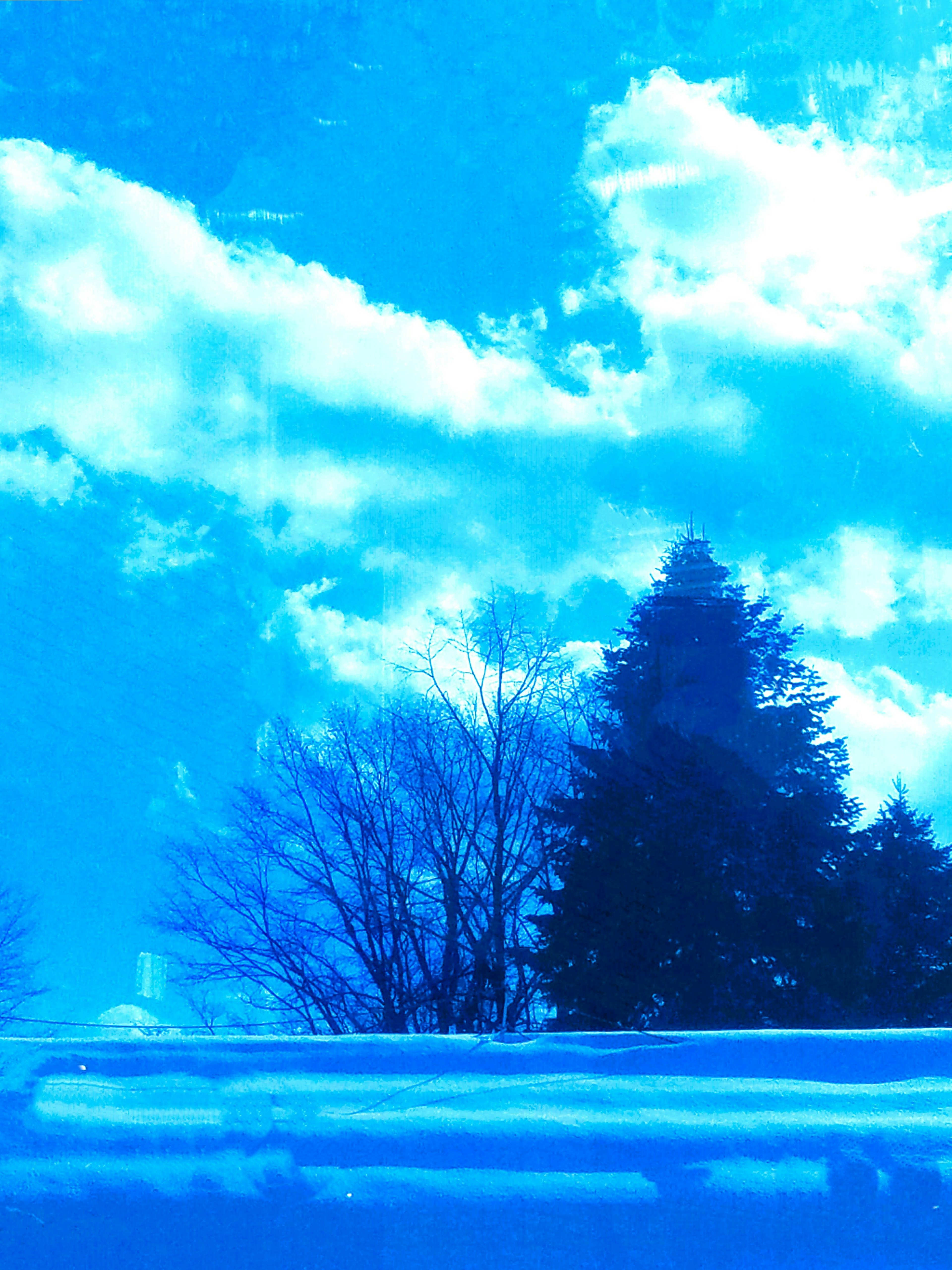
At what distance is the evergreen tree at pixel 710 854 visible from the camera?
16938 mm

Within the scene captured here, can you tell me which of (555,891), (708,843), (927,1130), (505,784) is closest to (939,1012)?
(708,843)

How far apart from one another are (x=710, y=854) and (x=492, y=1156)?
15.4 meters

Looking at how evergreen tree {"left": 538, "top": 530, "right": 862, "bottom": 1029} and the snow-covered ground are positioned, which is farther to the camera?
evergreen tree {"left": 538, "top": 530, "right": 862, "bottom": 1029}

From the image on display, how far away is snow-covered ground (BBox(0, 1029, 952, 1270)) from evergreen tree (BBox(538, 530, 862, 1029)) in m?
14.1

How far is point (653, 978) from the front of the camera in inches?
684

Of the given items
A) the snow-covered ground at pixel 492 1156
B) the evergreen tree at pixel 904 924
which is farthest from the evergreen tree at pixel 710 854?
the snow-covered ground at pixel 492 1156

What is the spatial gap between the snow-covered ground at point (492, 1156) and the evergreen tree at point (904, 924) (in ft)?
50.8

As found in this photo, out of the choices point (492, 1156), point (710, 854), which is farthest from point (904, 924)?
point (492, 1156)

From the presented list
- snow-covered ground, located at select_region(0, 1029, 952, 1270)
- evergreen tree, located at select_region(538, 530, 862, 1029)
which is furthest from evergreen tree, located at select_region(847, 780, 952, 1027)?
snow-covered ground, located at select_region(0, 1029, 952, 1270)

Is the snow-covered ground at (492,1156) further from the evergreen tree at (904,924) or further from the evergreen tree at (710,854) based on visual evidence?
the evergreen tree at (904,924)

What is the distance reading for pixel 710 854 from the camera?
57.4 ft

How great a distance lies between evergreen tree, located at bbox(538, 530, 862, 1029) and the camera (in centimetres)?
1694

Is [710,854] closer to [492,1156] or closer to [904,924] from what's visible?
[904,924]

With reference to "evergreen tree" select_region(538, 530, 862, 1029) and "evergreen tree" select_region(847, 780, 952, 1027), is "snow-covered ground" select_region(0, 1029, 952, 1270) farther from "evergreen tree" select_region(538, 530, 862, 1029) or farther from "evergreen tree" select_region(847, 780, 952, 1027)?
"evergreen tree" select_region(847, 780, 952, 1027)
